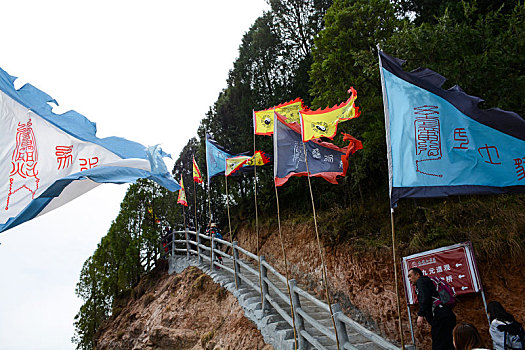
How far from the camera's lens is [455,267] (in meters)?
6.14

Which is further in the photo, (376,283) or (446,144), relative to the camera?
(376,283)

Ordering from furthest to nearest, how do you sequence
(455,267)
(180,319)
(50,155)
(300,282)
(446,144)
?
(300,282), (180,319), (50,155), (455,267), (446,144)

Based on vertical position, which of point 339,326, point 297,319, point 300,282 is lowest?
point 339,326

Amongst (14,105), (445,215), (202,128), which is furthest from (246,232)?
(14,105)

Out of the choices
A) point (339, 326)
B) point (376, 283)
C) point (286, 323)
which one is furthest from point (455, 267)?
point (286, 323)


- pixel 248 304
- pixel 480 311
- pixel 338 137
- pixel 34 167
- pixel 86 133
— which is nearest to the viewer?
pixel 480 311

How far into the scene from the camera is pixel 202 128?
18375 millimetres

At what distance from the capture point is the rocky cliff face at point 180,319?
8.84 m

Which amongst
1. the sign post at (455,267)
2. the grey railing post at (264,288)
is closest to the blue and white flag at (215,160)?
the grey railing post at (264,288)

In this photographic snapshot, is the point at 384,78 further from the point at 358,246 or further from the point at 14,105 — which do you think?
the point at 14,105

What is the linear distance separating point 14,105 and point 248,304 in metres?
6.74

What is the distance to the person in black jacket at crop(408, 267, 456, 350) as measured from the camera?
15.5ft

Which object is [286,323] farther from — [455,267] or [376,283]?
[455,267]

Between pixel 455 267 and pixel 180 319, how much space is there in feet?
25.8
